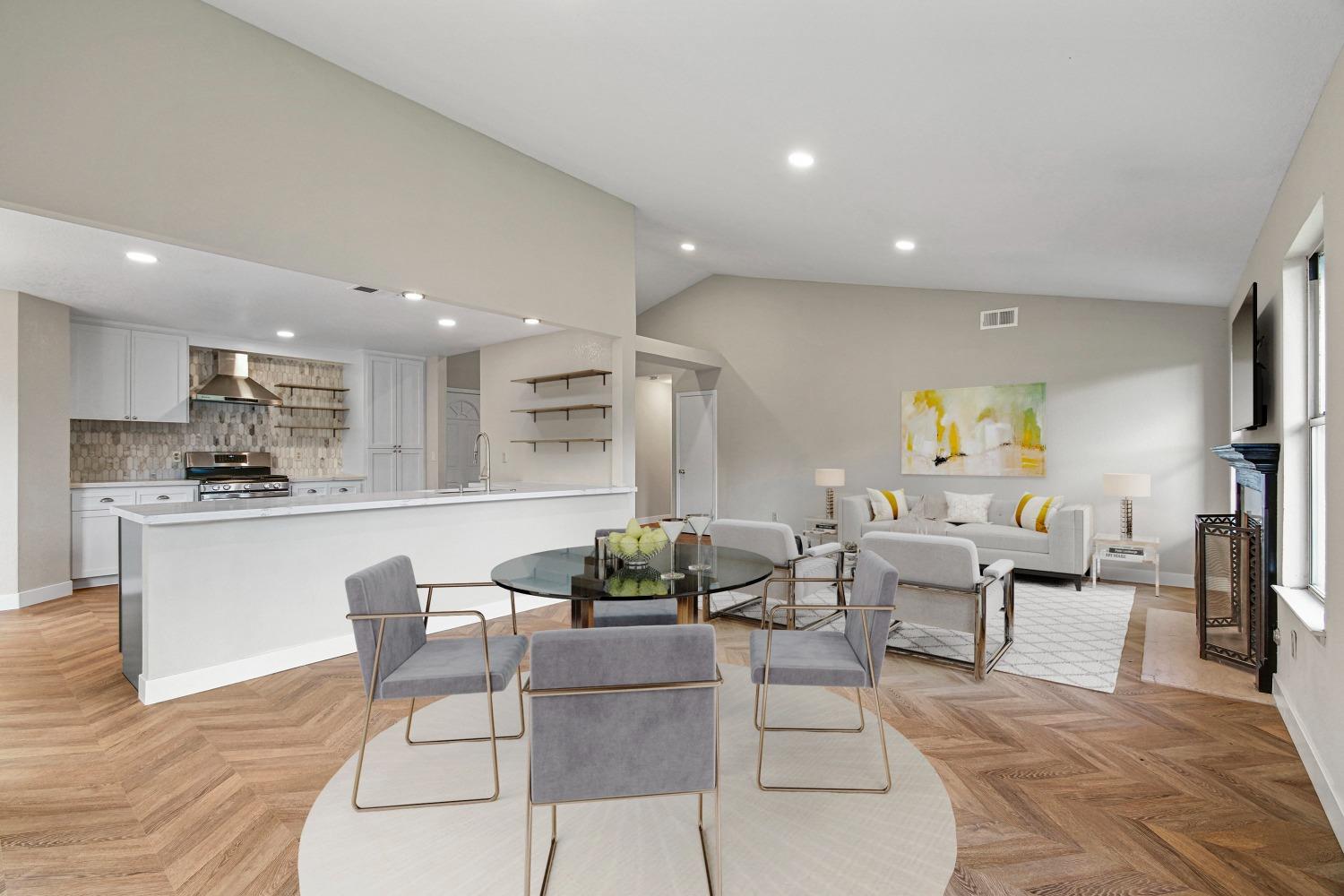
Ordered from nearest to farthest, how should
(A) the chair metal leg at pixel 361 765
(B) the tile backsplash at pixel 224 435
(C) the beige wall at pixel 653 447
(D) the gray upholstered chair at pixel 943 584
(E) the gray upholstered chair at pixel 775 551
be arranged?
(A) the chair metal leg at pixel 361 765 → (D) the gray upholstered chair at pixel 943 584 → (E) the gray upholstered chair at pixel 775 551 → (B) the tile backsplash at pixel 224 435 → (C) the beige wall at pixel 653 447

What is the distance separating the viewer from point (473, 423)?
9.17 m

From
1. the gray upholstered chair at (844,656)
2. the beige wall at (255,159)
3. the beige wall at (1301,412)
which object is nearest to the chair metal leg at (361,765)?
the gray upholstered chair at (844,656)

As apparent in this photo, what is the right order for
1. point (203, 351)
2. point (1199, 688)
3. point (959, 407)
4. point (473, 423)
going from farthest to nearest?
point (473, 423) < point (959, 407) < point (203, 351) < point (1199, 688)

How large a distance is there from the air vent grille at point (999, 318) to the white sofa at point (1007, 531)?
Result: 186 centimetres

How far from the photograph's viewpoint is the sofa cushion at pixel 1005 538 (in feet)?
20.1

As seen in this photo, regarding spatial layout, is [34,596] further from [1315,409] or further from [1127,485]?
[1127,485]

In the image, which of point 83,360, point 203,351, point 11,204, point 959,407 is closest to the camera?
point 11,204

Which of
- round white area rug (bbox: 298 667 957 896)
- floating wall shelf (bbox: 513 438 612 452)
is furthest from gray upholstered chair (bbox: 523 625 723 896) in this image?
floating wall shelf (bbox: 513 438 612 452)

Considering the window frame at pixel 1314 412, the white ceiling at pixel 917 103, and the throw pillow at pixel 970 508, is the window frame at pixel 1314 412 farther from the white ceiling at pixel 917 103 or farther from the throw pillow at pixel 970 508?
the throw pillow at pixel 970 508

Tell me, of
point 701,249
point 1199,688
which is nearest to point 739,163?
point 701,249

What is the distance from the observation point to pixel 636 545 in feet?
9.23

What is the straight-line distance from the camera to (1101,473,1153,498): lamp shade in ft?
19.3

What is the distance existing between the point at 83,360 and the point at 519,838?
19.8 ft

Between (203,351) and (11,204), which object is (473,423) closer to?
(203,351)
